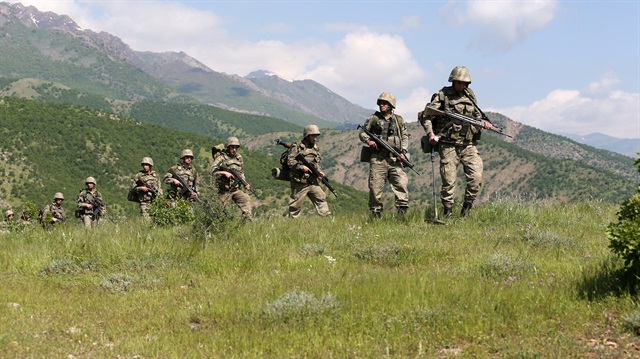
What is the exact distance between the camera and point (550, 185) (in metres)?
155

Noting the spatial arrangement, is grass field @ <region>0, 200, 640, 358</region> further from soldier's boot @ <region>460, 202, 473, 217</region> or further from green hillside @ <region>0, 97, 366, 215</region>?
green hillside @ <region>0, 97, 366, 215</region>

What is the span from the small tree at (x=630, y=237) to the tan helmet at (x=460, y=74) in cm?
505

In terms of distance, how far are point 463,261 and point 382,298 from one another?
177 centimetres

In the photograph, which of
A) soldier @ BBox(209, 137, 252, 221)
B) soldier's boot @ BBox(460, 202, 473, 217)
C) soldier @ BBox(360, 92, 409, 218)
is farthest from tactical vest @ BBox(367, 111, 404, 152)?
soldier @ BBox(209, 137, 252, 221)

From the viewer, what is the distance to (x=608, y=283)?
4.46 meters

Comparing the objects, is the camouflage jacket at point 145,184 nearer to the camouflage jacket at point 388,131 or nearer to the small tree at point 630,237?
the camouflage jacket at point 388,131

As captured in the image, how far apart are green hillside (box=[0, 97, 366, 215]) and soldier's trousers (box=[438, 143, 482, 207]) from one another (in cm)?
9282

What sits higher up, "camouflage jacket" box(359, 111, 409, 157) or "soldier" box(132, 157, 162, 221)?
"camouflage jacket" box(359, 111, 409, 157)

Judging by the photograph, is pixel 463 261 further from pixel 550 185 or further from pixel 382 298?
pixel 550 185

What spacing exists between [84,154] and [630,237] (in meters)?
147

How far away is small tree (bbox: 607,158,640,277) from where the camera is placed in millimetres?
4027

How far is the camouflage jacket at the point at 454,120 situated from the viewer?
30.0 feet

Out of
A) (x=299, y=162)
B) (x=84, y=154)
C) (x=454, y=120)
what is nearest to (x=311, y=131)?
(x=299, y=162)

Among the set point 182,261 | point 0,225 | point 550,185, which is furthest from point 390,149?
point 550,185
